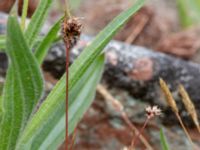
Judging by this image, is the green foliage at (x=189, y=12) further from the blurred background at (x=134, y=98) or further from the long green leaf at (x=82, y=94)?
the long green leaf at (x=82, y=94)

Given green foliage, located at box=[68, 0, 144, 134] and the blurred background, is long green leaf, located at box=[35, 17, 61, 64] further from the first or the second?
the blurred background

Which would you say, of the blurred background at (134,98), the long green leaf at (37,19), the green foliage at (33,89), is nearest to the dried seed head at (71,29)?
the green foliage at (33,89)

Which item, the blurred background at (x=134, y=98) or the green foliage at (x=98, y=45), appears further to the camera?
the blurred background at (x=134, y=98)

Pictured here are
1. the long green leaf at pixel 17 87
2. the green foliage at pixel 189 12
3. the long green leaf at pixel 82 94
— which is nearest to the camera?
the long green leaf at pixel 17 87

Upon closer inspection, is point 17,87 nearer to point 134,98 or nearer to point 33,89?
point 33,89

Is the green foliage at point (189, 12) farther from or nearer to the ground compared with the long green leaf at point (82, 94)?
nearer to the ground

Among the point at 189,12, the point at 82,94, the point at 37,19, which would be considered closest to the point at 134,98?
the point at 82,94

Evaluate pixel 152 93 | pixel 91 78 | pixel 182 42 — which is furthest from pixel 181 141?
pixel 182 42

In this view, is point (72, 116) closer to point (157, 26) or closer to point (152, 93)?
point (152, 93)
